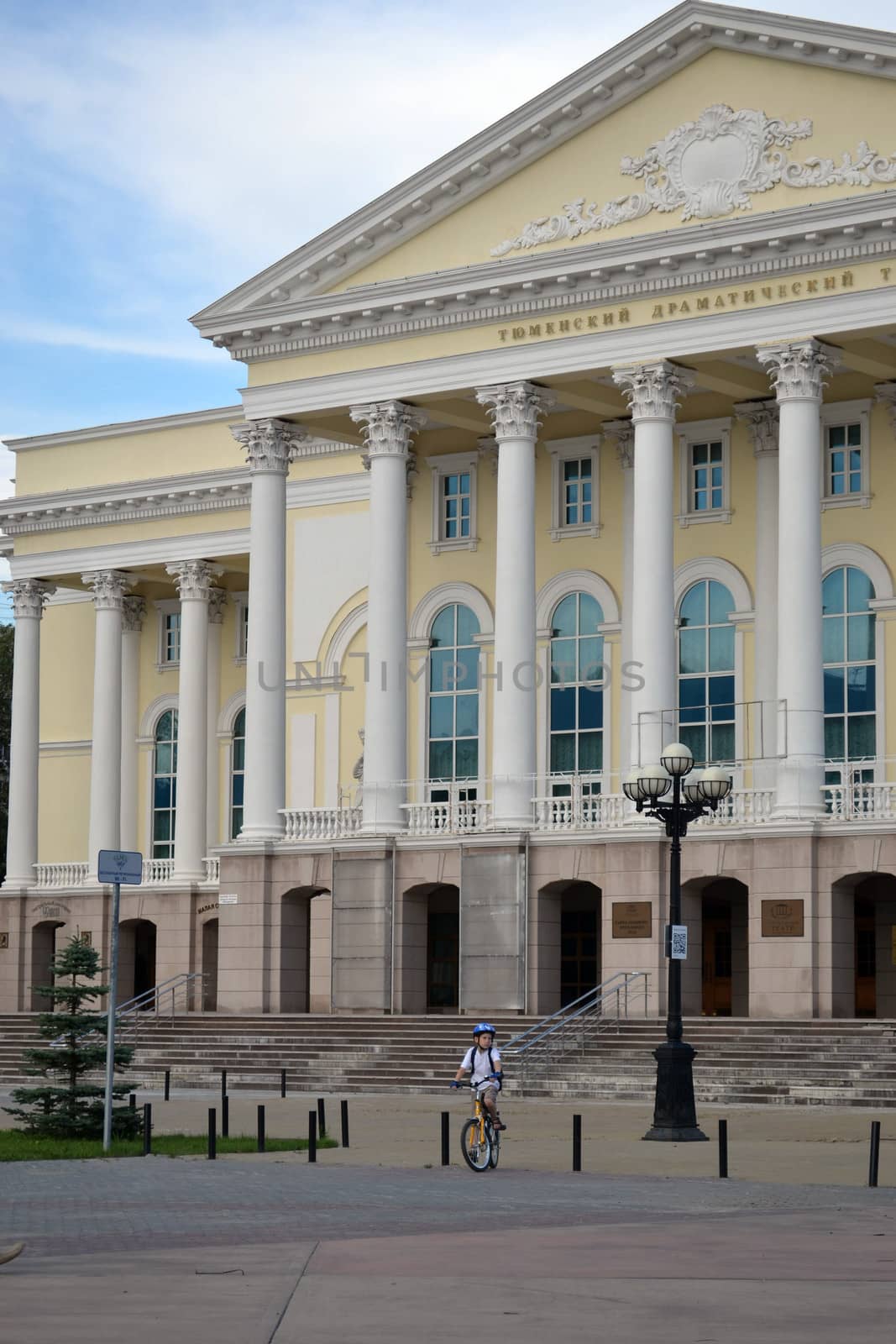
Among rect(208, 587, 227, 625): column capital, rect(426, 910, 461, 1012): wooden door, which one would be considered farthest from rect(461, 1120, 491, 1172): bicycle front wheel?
rect(208, 587, 227, 625): column capital

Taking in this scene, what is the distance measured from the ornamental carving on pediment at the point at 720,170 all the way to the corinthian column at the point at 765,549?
5.15 meters

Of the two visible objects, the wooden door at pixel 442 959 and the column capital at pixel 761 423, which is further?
the wooden door at pixel 442 959

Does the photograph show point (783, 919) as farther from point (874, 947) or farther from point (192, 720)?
point (192, 720)

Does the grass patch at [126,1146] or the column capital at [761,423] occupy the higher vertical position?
the column capital at [761,423]

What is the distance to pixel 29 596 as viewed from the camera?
65062 mm

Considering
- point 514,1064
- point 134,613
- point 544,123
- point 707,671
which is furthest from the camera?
point 134,613

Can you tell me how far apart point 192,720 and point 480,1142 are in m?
37.4

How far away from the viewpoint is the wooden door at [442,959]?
54.8 metres

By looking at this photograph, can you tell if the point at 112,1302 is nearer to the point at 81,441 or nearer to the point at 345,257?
the point at 345,257

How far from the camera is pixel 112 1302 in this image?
14.1 meters

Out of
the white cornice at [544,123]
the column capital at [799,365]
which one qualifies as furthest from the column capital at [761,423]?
the white cornice at [544,123]

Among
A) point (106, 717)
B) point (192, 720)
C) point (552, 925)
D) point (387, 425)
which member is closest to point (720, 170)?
point (387, 425)

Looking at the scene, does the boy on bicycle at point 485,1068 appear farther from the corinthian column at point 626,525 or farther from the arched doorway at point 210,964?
the arched doorway at point 210,964

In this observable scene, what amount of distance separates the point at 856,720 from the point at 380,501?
36.7ft
